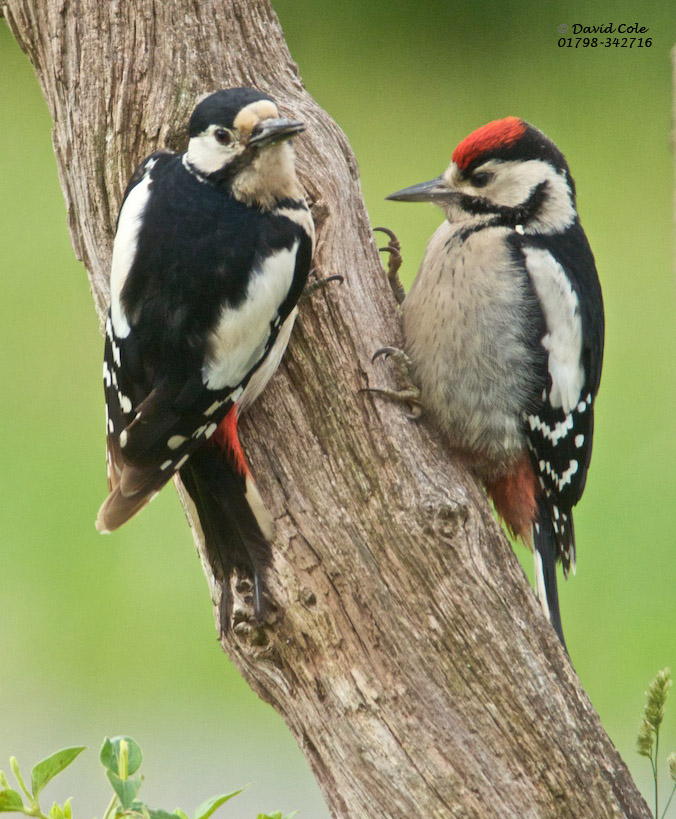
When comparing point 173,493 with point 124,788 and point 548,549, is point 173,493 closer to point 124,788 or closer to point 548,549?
point 548,549

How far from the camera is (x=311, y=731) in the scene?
5.04 feet

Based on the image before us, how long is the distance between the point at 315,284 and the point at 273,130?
0.25 metres

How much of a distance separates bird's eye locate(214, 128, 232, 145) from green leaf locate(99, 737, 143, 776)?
85 centimetres

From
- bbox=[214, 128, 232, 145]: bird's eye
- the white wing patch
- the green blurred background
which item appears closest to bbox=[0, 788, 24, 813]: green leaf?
the white wing patch

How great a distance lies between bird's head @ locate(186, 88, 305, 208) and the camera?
59.3 inches

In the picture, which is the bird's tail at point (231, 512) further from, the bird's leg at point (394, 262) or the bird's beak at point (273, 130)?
the bird's leg at point (394, 262)

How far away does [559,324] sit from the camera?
73.2 inches

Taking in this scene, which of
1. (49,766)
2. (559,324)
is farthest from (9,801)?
(559,324)

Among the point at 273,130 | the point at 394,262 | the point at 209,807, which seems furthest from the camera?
the point at 394,262

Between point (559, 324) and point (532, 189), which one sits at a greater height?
point (532, 189)

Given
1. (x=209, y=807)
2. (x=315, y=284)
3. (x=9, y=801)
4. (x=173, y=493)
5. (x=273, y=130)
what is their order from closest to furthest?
(x=9, y=801)
(x=209, y=807)
(x=273, y=130)
(x=315, y=284)
(x=173, y=493)

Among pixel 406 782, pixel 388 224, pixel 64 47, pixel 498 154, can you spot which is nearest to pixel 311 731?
pixel 406 782

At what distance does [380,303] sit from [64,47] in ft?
2.18

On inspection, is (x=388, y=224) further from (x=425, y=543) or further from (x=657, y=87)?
(x=425, y=543)
